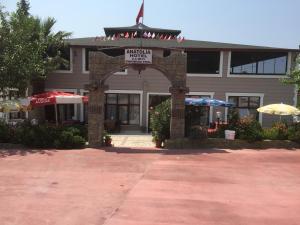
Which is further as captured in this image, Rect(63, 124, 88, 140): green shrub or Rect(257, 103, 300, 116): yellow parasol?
Rect(257, 103, 300, 116): yellow parasol

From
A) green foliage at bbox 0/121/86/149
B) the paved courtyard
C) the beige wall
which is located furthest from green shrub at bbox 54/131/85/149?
the beige wall

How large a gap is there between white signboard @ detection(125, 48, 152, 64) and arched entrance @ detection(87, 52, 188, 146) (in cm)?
23

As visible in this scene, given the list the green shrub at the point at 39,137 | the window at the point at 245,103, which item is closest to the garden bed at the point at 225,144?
the green shrub at the point at 39,137

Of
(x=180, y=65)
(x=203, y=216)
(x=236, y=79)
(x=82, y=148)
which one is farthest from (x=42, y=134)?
(x=236, y=79)

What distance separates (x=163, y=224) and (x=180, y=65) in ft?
38.4

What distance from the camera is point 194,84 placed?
91.8ft

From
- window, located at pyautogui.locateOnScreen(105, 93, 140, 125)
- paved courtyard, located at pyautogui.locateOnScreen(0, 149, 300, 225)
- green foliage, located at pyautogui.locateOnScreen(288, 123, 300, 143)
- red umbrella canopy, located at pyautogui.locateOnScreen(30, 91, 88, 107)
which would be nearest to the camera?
paved courtyard, located at pyautogui.locateOnScreen(0, 149, 300, 225)

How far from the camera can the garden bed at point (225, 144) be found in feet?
61.4

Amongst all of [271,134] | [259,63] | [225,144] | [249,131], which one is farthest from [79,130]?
[259,63]

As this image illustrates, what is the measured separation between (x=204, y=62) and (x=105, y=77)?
11019 millimetres

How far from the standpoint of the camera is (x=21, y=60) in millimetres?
19156

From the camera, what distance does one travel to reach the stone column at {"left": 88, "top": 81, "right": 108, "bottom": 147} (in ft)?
60.4

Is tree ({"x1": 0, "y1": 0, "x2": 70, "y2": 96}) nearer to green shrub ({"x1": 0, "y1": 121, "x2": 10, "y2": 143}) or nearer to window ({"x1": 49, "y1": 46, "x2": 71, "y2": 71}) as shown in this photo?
green shrub ({"x1": 0, "y1": 121, "x2": 10, "y2": 143})

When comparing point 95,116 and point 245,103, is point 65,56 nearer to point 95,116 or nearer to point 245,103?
point 95,116
